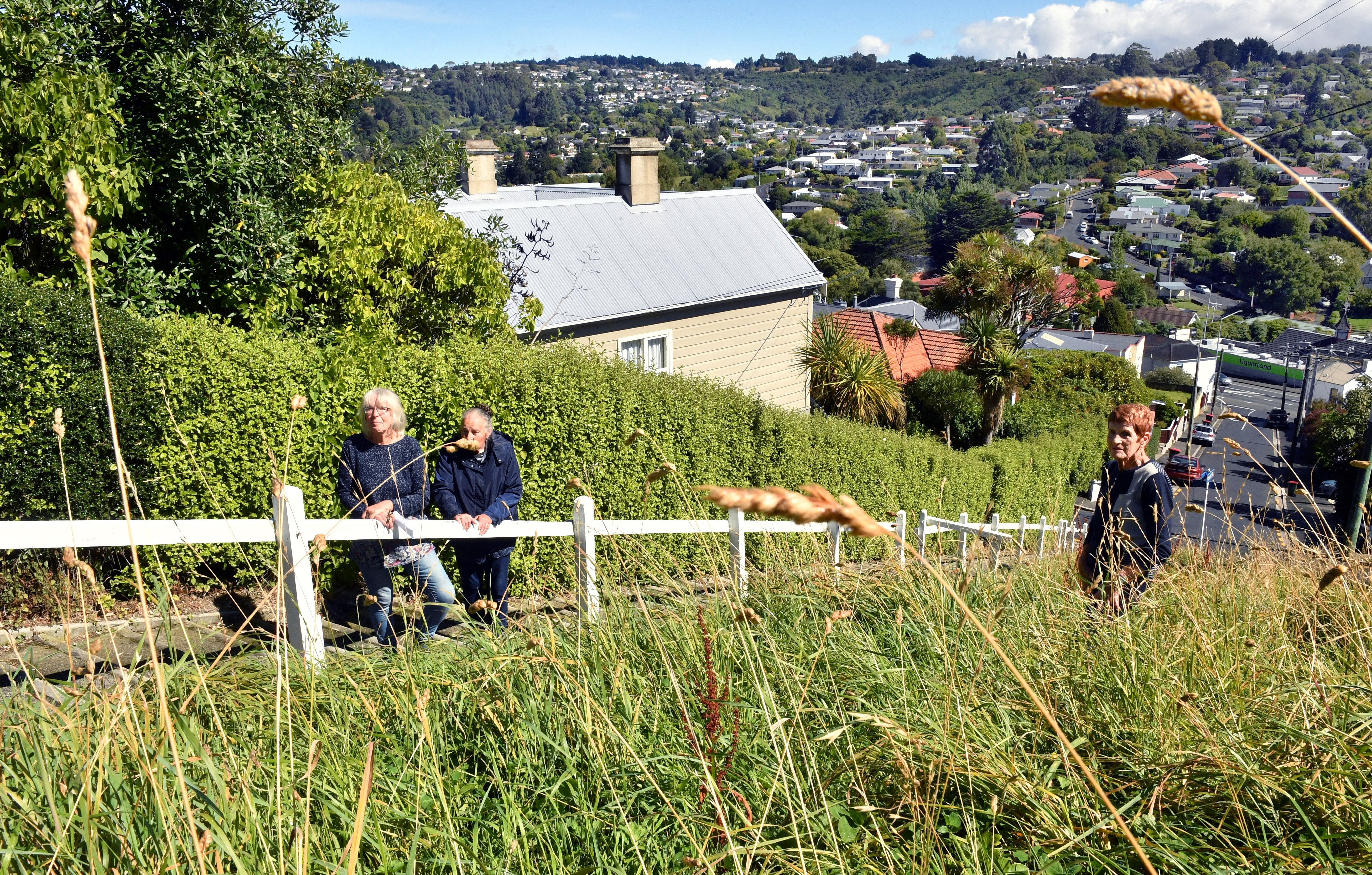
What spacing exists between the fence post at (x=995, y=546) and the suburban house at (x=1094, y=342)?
59.3 m

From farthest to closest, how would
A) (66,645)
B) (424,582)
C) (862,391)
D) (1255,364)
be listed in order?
(1255,364), (862,391), (424,582), (66,645)

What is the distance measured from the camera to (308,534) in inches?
165

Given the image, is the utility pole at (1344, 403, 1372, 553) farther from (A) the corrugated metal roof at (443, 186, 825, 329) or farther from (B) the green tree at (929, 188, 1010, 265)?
(B) the green tree at (929, 188, 1010, 265)

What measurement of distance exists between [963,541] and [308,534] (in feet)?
10.9

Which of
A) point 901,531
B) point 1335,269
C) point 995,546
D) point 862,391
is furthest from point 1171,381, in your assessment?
point 995,546

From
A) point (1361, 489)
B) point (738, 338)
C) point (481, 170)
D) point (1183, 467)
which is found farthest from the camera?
point (1183, 467)

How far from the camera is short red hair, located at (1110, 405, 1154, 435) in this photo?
15.3 feet

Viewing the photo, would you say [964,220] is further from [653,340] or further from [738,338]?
[653,340]

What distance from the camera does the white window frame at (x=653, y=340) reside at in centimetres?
1823

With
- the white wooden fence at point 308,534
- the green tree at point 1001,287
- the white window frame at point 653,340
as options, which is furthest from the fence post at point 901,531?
the green tree at point 1001,287

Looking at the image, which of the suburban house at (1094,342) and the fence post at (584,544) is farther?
the suburban house at (1094,342)

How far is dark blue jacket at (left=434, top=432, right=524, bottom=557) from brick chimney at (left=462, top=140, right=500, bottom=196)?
17.2m

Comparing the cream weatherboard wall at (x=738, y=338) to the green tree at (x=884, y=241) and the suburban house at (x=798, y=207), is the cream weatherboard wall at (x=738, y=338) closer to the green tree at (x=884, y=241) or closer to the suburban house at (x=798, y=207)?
the green tree at (x=884, y=241)

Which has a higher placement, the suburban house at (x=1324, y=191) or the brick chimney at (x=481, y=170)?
the suburban house at (x=1324, y=191)
